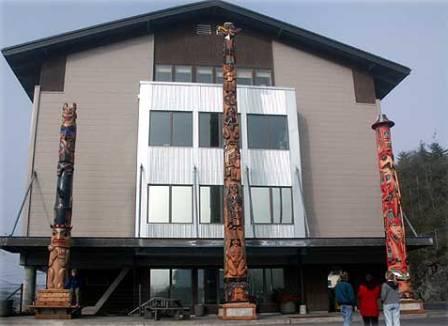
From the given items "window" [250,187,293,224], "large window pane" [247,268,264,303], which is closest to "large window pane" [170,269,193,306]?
"large window pane" [247,268,264,303]

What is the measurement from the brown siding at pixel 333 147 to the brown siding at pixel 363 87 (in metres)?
0.33

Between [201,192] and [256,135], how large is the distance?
4.26 meters

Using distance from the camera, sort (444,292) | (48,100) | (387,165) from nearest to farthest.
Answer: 1. (387,165)
2. (48,100)
3. (444,292)

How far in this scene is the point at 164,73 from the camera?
29.1 m

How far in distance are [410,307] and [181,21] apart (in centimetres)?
1931

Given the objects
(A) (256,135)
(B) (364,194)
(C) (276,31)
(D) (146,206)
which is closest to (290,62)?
(C) (276,31)

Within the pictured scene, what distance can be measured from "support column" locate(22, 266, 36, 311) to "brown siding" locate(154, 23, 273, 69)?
41.9 feet

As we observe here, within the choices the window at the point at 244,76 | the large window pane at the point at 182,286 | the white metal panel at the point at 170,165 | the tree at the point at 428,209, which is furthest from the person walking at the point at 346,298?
the tree at the point at 428,209

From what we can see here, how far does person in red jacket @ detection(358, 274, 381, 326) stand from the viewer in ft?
A: 40.2

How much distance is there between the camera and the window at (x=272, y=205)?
85.8 feet

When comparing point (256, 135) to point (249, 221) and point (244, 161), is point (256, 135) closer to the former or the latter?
point (244, 161)

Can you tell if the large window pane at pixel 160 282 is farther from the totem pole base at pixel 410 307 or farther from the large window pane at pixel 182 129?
the totem pole base at pixel 410 307

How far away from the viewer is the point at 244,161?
1055 inches

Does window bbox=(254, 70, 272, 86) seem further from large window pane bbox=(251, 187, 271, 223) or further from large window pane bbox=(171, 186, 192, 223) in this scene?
large window pane bbox=(171, 186, 192, 223)
